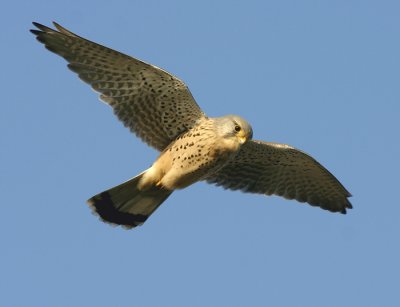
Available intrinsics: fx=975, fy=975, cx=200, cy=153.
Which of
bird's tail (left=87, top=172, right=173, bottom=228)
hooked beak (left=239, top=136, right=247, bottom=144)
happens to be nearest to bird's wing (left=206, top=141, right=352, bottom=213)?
hooked beak (left=239, top=136, right=247, bottom=144)

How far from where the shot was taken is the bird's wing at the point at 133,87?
1061cm

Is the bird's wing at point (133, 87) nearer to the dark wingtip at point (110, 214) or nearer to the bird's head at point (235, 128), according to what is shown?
the bird's head at point (235, 128)

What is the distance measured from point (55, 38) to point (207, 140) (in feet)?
6.50

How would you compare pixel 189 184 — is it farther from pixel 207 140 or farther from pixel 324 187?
pixel 324 187

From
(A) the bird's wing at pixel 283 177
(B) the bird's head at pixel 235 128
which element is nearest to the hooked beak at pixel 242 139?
(B) the bird's head at pixel 235 128

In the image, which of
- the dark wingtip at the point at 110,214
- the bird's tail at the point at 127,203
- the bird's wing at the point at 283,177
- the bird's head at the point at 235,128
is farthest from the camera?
the bird's wing at the point at 283,177

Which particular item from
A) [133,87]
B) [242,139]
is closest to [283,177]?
[242,139]

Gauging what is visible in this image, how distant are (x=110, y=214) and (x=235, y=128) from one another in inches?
75.3

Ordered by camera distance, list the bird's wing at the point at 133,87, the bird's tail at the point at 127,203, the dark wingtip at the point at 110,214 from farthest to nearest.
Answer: the dark wingtip at the point at 110,214 → the bird's tail at the point at 127,203 → the bird's wing at the point at 133,87

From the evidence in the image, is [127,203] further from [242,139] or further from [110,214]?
[242,139]

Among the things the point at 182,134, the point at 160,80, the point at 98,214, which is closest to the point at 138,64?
the point at 160,80

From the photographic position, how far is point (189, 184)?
36.0 feet

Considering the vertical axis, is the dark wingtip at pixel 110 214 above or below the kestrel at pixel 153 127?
below

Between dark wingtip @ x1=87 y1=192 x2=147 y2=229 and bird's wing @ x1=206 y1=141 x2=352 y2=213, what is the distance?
128 centimetres
